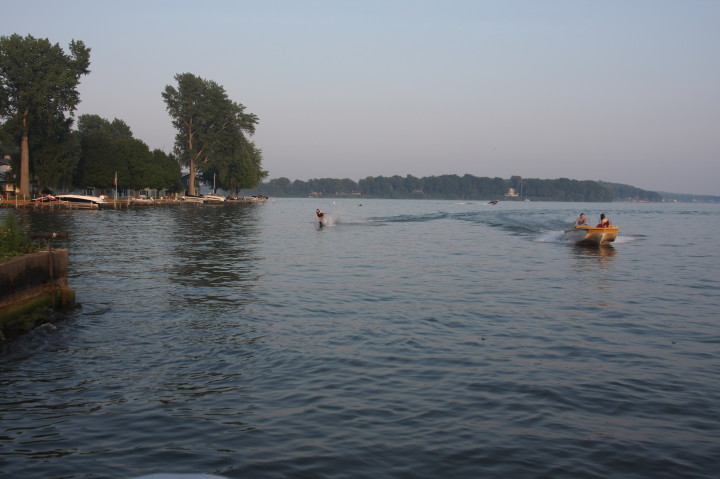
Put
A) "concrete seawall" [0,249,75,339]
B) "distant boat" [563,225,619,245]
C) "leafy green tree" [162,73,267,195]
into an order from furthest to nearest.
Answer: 1. "leafy green tree" [162,73,267,195]
2. "distant boat" [563,225,619,245]
3. "concrete seawall" [0,249,75,339]

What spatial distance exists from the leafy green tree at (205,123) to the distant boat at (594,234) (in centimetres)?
9838

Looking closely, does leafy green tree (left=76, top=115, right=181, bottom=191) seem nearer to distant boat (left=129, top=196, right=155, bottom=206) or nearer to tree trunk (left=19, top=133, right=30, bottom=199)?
distant boat (left=129, top=196, right=155, bottom=206)

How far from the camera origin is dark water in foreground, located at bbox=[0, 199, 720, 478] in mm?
7645

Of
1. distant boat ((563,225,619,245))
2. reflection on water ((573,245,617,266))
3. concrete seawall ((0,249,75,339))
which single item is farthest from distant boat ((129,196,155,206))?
concrete seawall ((0,249,75,339))

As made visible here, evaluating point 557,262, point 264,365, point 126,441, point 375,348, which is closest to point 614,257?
point 557,262

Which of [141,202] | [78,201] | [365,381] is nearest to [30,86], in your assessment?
[78,201]

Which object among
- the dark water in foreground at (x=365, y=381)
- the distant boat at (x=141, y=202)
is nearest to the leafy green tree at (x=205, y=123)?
the distant boat at (x=141, y=202)

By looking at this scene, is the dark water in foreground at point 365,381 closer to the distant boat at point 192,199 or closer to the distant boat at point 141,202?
the distant boat at point 141,202

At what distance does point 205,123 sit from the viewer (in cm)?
13062

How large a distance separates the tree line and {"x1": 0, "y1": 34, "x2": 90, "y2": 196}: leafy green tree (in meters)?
0.12

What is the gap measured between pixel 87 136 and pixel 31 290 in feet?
335

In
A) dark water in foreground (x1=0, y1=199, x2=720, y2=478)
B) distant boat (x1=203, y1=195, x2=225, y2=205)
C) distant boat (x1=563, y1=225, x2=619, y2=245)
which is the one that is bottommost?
dark water in foreground (x1=0, y1=199, x2=720, y2=478)

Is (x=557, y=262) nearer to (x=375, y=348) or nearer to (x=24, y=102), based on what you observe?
(x=375, y=348)

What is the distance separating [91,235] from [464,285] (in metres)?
28.9
